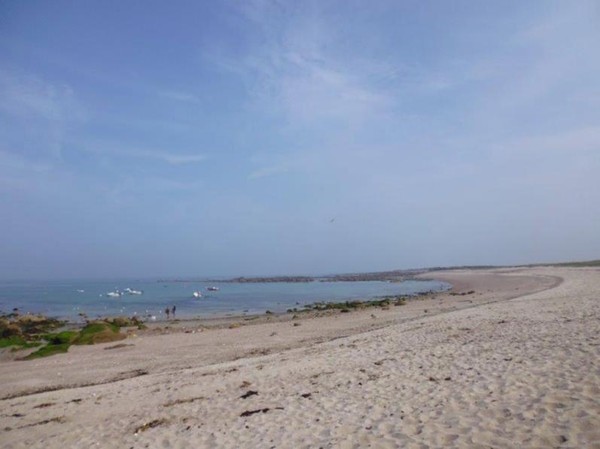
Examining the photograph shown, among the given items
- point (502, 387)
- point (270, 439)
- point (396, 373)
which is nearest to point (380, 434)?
point (270, 439)

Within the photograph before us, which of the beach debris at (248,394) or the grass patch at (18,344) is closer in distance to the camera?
the beach debris at (248,394)

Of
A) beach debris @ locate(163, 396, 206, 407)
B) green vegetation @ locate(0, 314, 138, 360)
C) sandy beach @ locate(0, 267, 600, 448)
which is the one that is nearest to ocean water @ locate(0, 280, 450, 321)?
green vegetation @ locate(0, 314, 138, 360)

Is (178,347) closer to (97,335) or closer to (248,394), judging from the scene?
(97,335)

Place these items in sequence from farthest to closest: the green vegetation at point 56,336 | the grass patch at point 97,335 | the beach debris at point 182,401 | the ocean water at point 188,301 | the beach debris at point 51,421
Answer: the ocean water at point 188,301
the grass patch at point 97,335
the green vegetation at point 56,336
the beach debris at point 182,401
the beach debris at point 51,421

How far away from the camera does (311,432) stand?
7059 mm

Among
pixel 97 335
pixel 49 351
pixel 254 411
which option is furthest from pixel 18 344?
pixel 254 411

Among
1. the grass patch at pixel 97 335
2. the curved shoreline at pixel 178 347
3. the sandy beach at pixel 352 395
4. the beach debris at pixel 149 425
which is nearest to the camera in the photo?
the sandy beach at pixel 352 395

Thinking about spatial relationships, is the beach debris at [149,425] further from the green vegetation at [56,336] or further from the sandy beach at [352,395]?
the green vegetation at [56,336]

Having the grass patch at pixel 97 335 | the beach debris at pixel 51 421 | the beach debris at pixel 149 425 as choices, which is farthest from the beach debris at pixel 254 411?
the grass patch at pixel 97 335

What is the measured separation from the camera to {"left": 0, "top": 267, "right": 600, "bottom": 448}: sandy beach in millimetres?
6531

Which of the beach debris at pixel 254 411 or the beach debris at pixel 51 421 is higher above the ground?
the beach debris at pixel 254 411

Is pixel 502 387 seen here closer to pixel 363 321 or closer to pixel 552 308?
pixel 552 308

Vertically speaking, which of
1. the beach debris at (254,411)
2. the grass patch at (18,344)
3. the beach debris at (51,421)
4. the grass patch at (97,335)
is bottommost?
the grass patch at (18,344)

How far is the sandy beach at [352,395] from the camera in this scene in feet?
21.4
